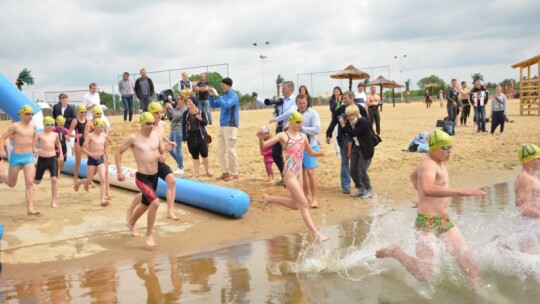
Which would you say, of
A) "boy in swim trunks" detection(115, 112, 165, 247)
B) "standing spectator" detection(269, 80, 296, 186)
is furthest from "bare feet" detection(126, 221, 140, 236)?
"standing spectator" detection(269, 80, 296, 186)

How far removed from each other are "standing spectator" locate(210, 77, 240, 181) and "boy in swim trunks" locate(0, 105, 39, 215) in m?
3.17

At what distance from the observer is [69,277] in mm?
6297

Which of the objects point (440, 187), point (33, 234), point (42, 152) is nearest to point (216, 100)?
point (42, 152)

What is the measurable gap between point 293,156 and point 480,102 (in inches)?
550

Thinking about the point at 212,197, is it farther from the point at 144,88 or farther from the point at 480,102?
the point at 480,102

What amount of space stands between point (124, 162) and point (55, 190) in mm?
5275

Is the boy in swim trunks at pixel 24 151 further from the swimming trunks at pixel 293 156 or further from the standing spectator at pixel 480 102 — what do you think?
the standing spectator at pixel 480 102

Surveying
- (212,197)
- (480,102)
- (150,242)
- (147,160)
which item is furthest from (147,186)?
(480,102)

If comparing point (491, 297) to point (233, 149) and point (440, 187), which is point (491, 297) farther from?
point (233, 149)

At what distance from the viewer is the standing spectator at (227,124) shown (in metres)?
10.6

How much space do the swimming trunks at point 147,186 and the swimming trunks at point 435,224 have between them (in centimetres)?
363

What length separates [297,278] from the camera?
5.83m

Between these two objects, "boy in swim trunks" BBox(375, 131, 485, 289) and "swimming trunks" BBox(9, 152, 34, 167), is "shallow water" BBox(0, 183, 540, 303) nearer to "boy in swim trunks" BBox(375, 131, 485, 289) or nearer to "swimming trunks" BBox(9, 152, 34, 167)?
"boy in swim trunks" BBox(375, 131, 485, 289)

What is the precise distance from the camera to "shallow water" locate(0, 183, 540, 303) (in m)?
5.22
